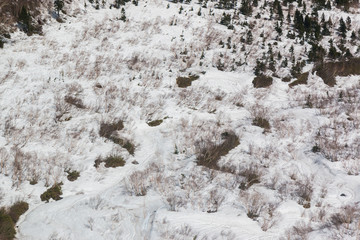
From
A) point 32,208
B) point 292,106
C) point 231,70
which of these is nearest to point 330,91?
point 292,106

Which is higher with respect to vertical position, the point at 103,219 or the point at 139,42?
the point at 139,42

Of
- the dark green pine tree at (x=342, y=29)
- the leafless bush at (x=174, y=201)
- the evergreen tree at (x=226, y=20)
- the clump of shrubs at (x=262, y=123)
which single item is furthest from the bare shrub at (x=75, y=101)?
the dark green pine tree at (x=342, y=29)

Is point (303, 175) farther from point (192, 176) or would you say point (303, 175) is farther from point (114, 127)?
point (114, 127)

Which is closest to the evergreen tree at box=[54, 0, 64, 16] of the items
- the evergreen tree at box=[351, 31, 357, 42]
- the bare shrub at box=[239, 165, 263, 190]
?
the bare shrub at box=[239, 165, 263, 190]

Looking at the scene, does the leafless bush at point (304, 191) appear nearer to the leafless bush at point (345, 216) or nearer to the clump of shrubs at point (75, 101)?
the leafless bush at point (345, 216)

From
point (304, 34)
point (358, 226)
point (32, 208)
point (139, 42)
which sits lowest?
point (32, 208)

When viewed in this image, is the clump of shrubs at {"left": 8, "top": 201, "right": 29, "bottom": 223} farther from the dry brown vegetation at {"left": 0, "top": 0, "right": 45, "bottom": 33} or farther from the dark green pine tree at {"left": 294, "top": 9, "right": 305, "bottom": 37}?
the dark green pine tree at {"left": 294, "top": 9, "right": 305, "bottom": 37}

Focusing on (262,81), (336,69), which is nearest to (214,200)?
(262,81)

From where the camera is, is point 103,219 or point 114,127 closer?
point 103,219
